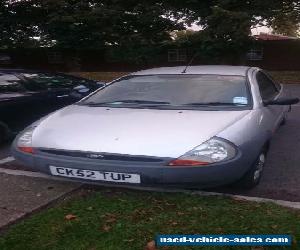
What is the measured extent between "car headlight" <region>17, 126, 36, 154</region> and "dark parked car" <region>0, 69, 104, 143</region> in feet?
6.12

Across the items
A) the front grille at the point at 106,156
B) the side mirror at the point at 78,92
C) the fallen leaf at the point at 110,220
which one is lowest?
the fallen leaf at the point at 110,220

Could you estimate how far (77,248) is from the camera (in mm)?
3100

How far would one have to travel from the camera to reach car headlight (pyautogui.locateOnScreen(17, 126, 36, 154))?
4094mm

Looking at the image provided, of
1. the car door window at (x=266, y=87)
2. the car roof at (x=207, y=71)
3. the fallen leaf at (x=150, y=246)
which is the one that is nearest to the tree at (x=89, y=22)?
the car door window at (x=266, y=87)

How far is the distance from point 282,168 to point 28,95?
3.84m

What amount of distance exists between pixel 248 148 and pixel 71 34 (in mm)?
18916

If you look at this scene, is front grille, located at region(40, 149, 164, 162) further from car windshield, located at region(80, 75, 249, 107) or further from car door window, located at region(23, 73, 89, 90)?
car door window, located at region(23, 73, 89, 90)

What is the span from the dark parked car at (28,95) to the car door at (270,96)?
9.17ft

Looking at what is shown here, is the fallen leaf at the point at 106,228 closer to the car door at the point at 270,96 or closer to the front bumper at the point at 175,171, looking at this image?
the front bumper at the point at 175,171

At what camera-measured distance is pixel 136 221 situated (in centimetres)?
351

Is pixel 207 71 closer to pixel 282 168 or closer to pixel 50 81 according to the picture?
pixel 282 168

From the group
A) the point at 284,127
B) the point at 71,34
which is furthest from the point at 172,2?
the point at 284,127

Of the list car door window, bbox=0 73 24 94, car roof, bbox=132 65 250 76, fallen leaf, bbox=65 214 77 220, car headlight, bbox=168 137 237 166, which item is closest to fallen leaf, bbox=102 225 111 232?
fallen leaf, bbox=65 214 77 220

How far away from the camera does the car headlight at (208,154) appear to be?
3582 millimetres
